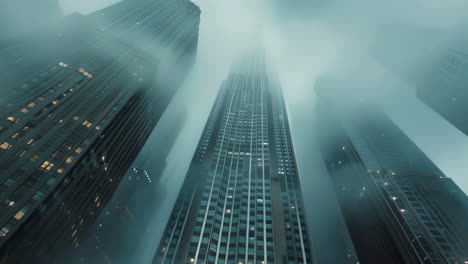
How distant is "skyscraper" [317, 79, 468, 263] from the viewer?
8275 centimetres

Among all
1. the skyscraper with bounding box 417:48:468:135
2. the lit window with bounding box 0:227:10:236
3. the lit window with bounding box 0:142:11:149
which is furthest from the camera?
the skyscraper with bounding box 417:48:468:135

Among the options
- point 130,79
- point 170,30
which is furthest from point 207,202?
point 170,30

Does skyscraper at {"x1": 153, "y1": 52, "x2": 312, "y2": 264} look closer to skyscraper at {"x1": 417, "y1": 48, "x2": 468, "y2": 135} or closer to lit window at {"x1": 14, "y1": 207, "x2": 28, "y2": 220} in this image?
lit window at {"x1": 14, "y1": 207, "x2": 28, "y2": 220}

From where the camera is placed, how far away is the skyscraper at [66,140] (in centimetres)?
5216

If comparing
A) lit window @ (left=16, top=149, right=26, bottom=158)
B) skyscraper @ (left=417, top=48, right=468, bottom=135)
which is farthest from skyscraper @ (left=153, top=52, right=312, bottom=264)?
skyscraper @ (left=417, top=48, right=468, bottom=135)

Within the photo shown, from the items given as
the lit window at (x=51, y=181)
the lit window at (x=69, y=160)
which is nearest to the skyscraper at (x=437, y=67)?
the lit window at (x=69, y=160)

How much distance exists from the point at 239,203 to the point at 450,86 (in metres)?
99.8

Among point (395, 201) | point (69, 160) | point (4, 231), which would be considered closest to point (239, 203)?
point (69, 160)

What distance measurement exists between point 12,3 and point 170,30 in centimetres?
8168

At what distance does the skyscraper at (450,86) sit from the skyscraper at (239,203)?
225 ft

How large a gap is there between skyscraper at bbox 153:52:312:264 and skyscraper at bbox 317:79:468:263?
1303 inches

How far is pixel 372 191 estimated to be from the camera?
113 metres

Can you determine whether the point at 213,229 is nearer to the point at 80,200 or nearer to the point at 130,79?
the point at 80,200

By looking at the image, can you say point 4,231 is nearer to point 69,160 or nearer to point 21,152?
point 21,152
